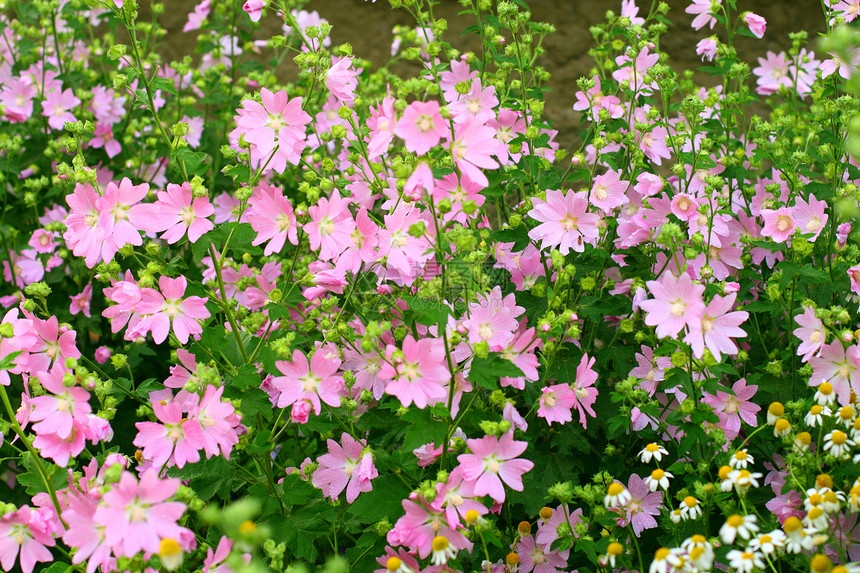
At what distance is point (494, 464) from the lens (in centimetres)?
158

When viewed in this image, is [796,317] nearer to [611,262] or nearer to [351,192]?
[611,262]

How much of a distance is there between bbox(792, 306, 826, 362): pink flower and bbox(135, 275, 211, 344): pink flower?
1275 millimetres

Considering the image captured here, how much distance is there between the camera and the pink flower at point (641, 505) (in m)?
1.80

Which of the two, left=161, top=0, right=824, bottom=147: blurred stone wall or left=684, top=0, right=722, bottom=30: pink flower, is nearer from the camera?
left=684, top=0, right=722, bottom=30: pink flower

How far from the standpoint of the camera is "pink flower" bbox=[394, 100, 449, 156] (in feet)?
4.68

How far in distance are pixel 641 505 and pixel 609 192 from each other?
77 cm

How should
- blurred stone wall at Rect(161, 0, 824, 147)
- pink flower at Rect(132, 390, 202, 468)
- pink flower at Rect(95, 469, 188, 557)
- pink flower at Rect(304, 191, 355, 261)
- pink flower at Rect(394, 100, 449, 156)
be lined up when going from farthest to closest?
blurred stone wall at Rect(161, 0, 824, 147) → pink flower at Rect(304, 191, 355, 261) → pink flower at Rect(132, 390, 202, 468) → pink flower at Rect(394, 100, 449, 156) → pink flower at Rect(95, 469, 188, 557)

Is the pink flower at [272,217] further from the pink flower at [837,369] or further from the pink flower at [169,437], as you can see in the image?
the pink flower at [837,369]

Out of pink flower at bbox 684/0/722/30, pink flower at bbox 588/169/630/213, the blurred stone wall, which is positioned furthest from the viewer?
the blurred stone wall

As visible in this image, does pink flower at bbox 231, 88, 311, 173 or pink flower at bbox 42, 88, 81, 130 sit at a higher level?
pink flower at bbox 42, 88, 81, 130

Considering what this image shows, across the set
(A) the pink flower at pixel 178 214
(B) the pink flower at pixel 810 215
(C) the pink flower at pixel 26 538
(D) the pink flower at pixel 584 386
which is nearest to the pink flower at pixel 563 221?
(D) the pink flower at pixel 584 386

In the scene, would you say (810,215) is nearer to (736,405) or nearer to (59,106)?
(736,405)

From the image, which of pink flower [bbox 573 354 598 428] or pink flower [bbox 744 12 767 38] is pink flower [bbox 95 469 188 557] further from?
pink flower [bbox 744 12 767 38]

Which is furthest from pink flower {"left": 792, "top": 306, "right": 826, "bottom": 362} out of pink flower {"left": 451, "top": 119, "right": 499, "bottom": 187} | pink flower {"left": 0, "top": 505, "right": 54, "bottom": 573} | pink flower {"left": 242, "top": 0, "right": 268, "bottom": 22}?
pink flower {"left": 0, "top": 505, "right": 54, "bottom": 573}
